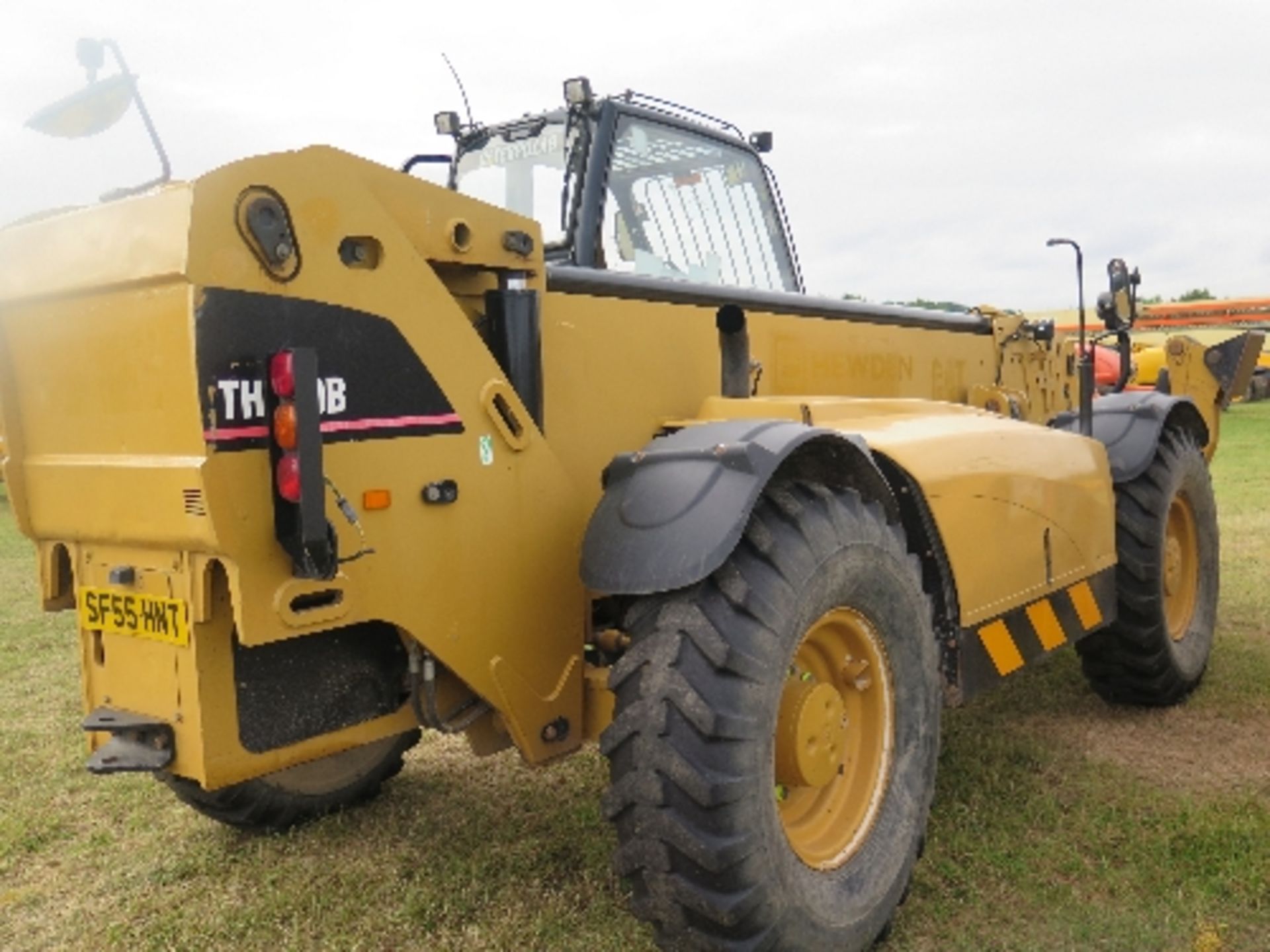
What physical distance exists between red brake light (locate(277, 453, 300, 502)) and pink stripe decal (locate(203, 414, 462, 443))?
76mm

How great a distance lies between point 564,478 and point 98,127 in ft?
4.55

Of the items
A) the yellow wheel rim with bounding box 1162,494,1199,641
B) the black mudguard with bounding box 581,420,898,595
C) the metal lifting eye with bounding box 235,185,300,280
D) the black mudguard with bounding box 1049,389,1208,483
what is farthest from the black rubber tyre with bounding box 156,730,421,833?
the yellow wheel rim with bounding box 1162,494,1199,641

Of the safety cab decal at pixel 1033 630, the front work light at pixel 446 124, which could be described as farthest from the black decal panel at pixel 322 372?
the front work light at pixel 446 124

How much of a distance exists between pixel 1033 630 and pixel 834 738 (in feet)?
4.16

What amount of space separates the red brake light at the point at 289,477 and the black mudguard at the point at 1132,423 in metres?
3.46

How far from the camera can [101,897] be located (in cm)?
342

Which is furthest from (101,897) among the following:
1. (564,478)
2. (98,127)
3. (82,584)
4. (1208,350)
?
(1208,350)

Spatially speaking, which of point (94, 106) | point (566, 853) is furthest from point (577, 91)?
point (566, 853)

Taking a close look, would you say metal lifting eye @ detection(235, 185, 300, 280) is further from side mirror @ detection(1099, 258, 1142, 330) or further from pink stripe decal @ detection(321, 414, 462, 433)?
side mirror @ detection(1099, 258, 1142, 330)

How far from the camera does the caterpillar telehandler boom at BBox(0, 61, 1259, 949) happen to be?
237 cm

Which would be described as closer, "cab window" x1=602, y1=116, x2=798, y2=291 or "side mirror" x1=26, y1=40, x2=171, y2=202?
"side mirror" x1=26, y1=40, x2=171, y2=202

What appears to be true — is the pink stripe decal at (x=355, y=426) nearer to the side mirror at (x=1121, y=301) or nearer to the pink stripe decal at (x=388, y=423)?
the pink stripe decal at (x=388, y=423)

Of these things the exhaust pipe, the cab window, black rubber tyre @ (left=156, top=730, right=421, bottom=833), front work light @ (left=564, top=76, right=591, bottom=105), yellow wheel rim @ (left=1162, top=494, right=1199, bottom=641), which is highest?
front work light @ (left=564, top=76, right=591, bottom=105)

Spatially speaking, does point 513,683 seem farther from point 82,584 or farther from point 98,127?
point 98,127
